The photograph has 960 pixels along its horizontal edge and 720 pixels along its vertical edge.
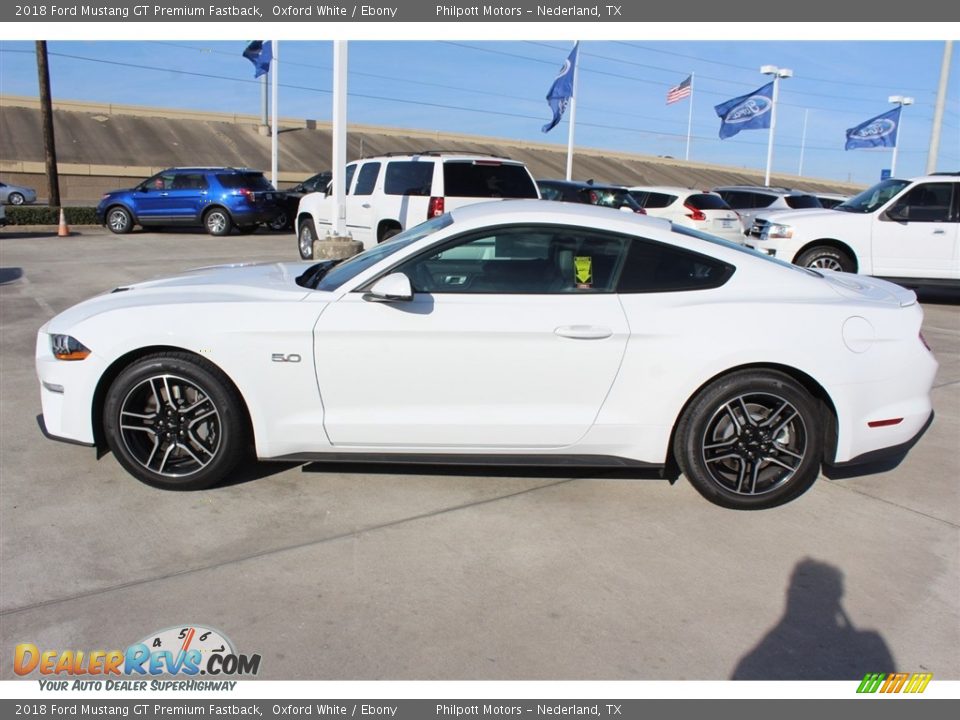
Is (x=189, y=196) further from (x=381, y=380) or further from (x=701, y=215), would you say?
(x=381, y=380)

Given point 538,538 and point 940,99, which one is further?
point 940,99

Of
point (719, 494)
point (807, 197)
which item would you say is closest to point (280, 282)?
point (719, 494)

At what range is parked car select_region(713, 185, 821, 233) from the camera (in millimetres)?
19531

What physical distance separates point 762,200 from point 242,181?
42.3 ft

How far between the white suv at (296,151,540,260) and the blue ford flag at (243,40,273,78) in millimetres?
15270

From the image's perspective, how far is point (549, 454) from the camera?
Answer: 4.27m

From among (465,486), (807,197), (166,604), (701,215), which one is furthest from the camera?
(807,197)

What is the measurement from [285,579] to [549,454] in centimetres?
149

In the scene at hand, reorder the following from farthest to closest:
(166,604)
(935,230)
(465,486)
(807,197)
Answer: (807,197) → (935,230) → (465,486) → (166,604)

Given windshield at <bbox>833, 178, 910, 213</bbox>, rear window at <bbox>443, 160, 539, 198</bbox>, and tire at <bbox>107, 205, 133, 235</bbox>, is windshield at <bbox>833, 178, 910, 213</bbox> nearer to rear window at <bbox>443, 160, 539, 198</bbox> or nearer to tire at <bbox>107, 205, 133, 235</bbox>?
rear window at <bbox>443, 160, 539, 198</bbox>

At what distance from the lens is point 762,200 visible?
20125 millimetres

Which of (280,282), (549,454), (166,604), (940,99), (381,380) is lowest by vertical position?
(166,604)

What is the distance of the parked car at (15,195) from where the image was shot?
31.0 meters

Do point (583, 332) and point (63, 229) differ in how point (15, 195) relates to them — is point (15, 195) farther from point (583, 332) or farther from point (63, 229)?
point (583, 332)
